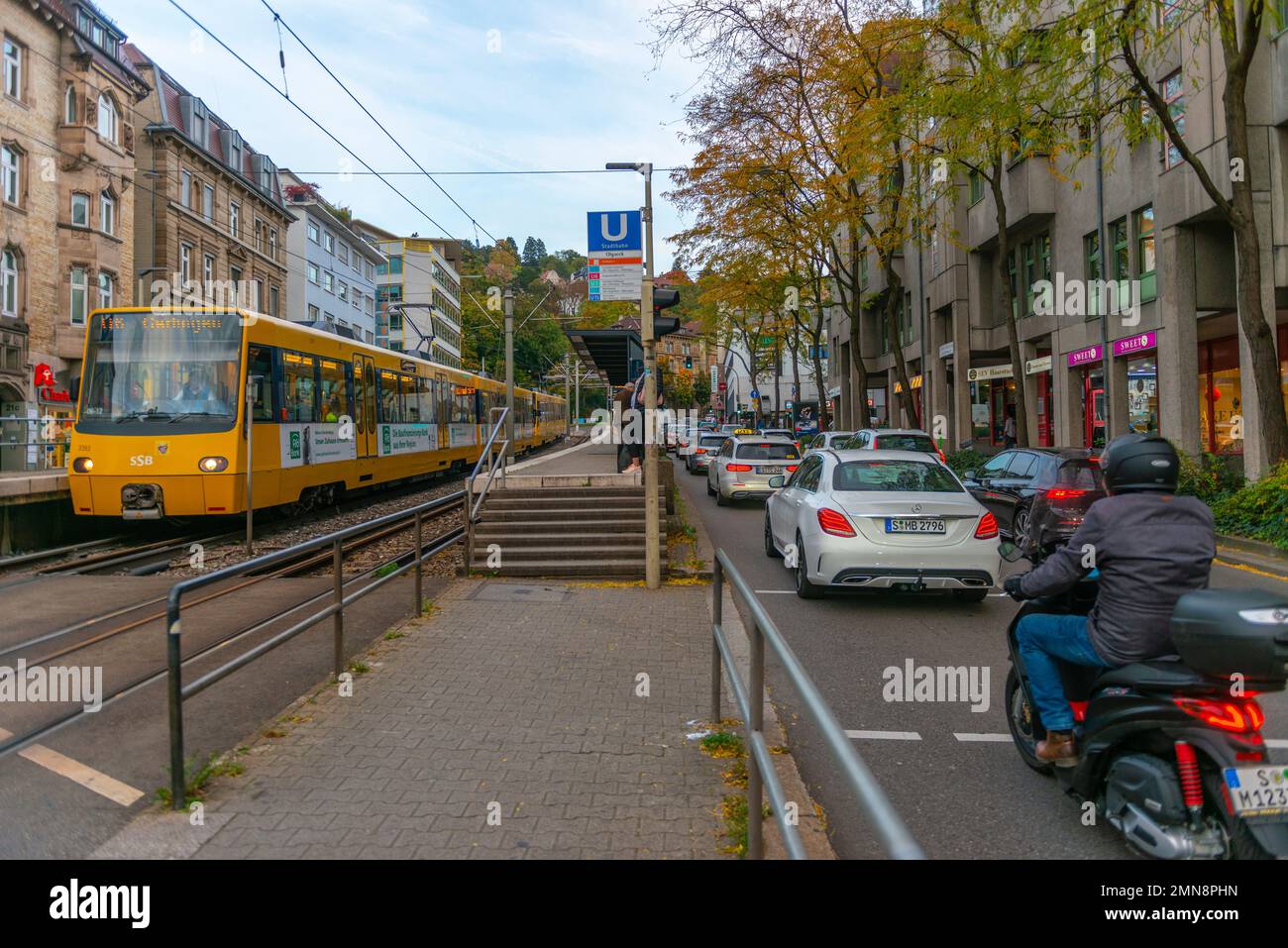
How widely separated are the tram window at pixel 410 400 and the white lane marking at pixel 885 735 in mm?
17134

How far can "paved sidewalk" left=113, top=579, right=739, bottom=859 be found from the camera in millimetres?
3616

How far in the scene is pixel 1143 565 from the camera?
3.59m

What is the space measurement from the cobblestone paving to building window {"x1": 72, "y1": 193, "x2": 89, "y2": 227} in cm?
3037

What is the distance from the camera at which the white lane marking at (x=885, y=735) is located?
5.15m

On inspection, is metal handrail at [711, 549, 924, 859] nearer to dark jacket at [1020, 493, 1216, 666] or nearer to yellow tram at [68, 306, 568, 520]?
dark jacket at [1020, 493, 1216, 666]

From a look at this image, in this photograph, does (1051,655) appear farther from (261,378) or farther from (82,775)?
(261,378)

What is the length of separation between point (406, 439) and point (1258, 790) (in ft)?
64.6

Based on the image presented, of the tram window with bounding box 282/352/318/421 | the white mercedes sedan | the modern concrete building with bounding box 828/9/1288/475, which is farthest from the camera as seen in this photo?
the modern concrete building with bounding box 828/9/1288/475

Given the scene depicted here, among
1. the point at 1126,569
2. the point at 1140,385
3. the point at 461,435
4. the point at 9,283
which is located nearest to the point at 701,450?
the point at 461,435

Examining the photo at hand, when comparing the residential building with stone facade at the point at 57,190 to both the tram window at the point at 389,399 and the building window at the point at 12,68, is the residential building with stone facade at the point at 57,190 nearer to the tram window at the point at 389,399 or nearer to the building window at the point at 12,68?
the building window at the point at 12,68

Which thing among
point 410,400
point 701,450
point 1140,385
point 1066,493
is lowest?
point 1066,493

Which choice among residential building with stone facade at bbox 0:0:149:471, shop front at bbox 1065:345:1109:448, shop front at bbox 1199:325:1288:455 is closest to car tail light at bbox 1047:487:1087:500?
shop front at bbox 1065:345:1109:448

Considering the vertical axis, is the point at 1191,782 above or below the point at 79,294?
below

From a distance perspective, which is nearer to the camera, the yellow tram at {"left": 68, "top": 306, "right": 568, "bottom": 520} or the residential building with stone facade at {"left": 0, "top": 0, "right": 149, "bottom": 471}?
the yellow tram at {"left": 68, "top": 306, "right": 568, "bottom": 520}
